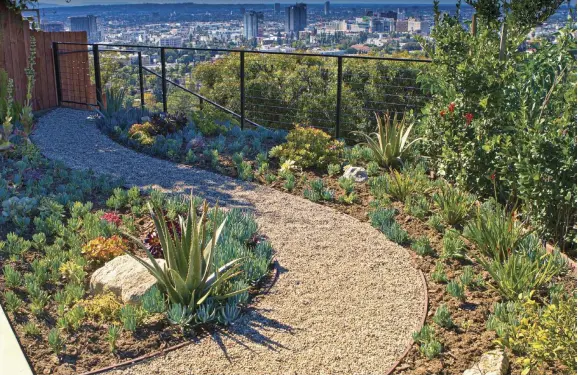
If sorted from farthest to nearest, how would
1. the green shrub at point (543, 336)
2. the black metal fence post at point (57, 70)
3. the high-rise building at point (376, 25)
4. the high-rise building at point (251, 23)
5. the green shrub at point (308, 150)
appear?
the high-rise building at point (251, 23) < the high-rise building at point (376, 25) < the black metal fence post at point (57, 70) < the green shrub at point (308, 150) < the green shrub at point (543, 336)

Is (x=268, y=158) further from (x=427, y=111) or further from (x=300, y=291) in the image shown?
(x=300, y=291)

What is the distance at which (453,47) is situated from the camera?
19.4 feet

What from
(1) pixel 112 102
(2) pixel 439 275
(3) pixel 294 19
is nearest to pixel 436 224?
(2) pixel 439 275

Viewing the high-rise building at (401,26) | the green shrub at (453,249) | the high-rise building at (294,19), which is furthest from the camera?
the high-rise building at (294,19)

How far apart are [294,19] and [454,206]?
2767 centimetres

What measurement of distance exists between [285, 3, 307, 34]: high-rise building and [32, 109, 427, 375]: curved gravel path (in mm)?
25775

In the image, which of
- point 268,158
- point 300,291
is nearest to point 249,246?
point 300,291

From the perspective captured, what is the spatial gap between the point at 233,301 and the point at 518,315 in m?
1.70

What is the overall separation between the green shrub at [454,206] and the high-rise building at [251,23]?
2630 cm

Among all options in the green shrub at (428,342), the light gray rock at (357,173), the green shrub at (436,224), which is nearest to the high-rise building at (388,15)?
the light gray rock at (357,173)

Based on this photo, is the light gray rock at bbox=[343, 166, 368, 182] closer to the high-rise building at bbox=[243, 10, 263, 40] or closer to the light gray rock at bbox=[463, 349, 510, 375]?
the light gray rock at bbox=[463, 349, 510, 375]

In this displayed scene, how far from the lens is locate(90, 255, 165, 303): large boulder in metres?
3.84

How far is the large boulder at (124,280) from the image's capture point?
384 centimetres

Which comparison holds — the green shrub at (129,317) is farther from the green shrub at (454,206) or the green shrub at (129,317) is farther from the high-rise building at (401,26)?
the high-rise building at (401,26)
